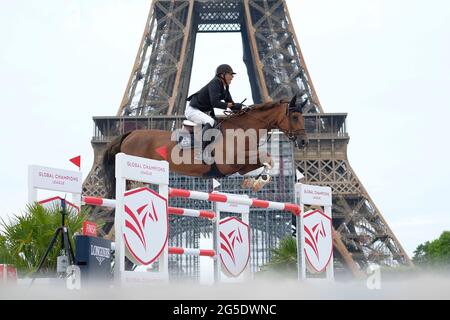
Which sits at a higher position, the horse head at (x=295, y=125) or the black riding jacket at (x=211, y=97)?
the black riding jacket at (x=211, y=97)

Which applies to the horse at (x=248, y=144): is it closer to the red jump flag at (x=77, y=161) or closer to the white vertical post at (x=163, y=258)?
the white vertical post at (x=163, y=258)

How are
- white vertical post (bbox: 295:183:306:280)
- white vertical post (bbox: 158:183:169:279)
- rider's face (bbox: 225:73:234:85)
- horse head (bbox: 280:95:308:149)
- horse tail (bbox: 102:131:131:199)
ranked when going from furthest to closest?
white vertical post (bbox: 295:183:306:280)
horse tail (bbox: 102:131:131:199)
rider's face (bbox: 225:73:234:85)
horse head (bbox: 280:95:308:149)
white vertical post (bbox: 158:183:169:279)

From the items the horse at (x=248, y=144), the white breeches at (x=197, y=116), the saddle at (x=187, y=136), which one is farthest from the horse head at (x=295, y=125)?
the saddle at (x=187, y=136)

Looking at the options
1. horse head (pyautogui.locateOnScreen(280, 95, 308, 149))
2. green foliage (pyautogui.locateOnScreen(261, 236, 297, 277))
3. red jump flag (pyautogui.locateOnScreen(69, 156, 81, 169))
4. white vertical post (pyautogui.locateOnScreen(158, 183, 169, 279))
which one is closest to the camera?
white vertical post (pyautogui.locateOnScreen(158, 183, 169, 279))

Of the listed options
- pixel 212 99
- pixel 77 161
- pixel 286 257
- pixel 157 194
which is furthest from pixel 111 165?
pixel 286 257

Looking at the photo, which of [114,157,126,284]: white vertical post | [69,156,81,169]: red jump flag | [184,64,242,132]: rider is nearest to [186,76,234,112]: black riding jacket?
[184,64,242,132]: rider

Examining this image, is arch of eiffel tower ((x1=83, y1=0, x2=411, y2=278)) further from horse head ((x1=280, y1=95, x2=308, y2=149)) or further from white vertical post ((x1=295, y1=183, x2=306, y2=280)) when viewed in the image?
horse head ((x1=280, y1=95, x2=308, y2=149))

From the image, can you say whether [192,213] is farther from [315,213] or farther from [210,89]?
[210,89]
